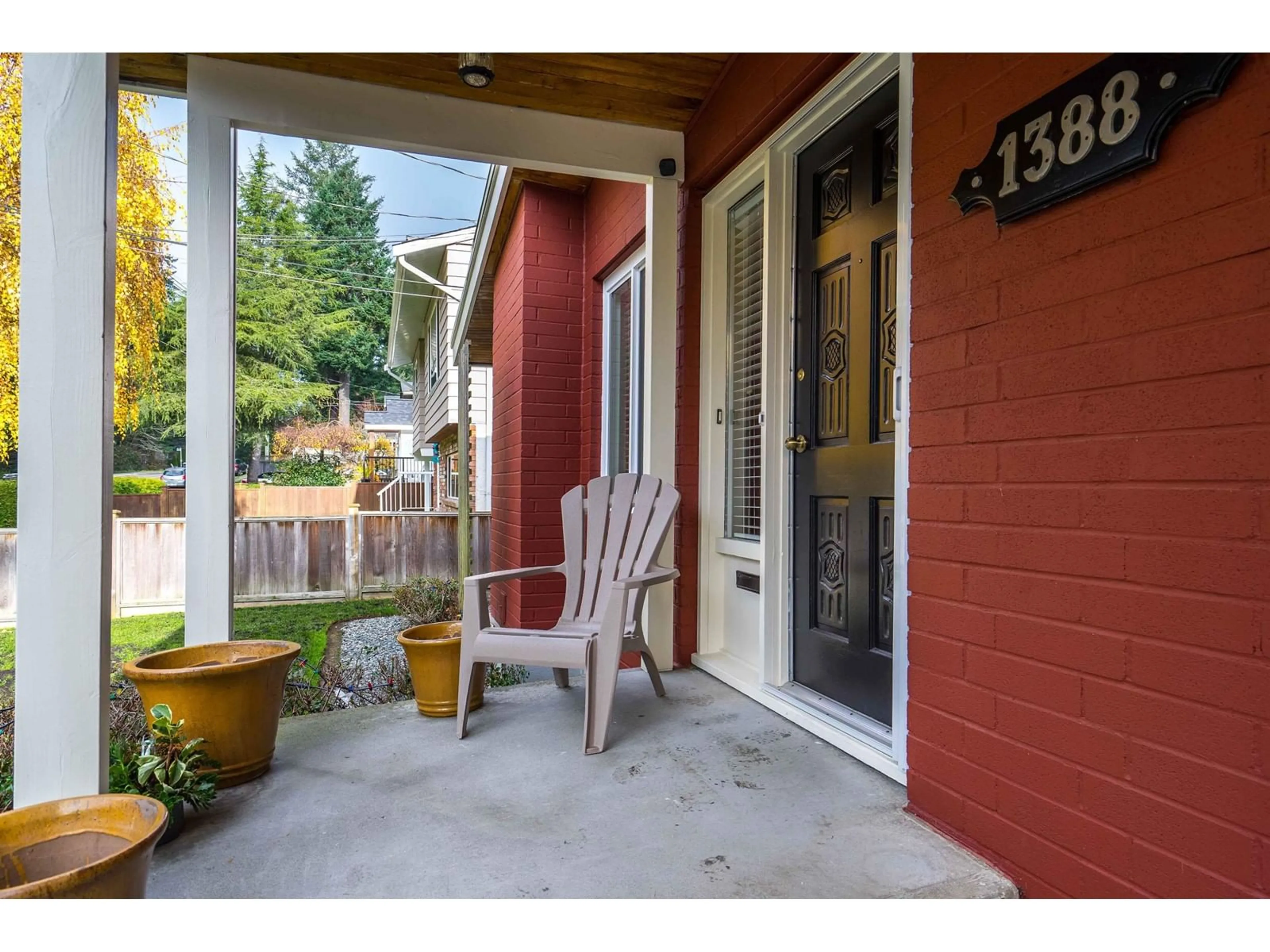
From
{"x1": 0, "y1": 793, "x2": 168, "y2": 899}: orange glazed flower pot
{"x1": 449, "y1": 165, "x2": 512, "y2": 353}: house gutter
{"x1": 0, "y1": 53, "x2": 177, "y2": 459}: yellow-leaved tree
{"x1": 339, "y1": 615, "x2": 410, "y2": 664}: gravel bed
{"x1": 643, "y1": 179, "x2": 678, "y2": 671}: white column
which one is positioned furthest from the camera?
{"x1": 339, "y1": 615, "x2": 410, "y2": 664}: gravel bed

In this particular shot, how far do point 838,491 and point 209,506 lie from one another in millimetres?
2331

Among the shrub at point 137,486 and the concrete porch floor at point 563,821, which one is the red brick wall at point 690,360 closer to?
the concrete porch floor at point 563,821

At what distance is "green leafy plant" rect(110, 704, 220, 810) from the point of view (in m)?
1.79

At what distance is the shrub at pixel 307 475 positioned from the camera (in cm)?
1355

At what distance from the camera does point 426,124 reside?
304 cm

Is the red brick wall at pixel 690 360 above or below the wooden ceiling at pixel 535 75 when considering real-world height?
below

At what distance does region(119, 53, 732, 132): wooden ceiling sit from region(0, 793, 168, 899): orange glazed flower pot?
2610mm

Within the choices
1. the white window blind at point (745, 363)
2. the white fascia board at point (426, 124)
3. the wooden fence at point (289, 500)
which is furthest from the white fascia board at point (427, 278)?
the white window blind at point (745, 363)

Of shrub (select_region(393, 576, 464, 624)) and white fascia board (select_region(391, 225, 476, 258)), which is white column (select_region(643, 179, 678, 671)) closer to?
shrub (select_region(393, 576, 464, 624))

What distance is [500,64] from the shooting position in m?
2.84

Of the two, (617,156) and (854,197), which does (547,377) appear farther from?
(854,197)

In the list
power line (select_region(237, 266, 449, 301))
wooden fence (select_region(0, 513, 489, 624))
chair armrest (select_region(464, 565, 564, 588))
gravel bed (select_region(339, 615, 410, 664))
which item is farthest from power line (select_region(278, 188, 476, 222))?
chair armrest (select_region(464, 565, 564, 588))
